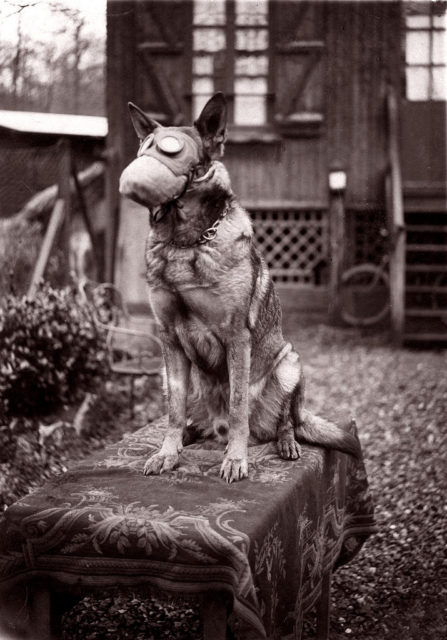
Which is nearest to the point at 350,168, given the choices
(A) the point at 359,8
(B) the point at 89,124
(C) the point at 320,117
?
(C) the point at 320,117

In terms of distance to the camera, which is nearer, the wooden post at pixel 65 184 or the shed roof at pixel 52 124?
the shed roof at pixel 52 124

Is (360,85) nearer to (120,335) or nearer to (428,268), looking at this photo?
(428,268)

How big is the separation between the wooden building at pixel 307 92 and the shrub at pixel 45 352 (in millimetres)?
4926

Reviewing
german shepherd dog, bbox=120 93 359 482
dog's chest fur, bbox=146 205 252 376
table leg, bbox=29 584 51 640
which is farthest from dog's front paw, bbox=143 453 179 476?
table leg, bbox=29 584 51 640

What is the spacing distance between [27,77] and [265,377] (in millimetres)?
4320

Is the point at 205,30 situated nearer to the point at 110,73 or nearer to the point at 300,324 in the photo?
the point at 110,73

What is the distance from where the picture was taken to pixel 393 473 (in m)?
5.45

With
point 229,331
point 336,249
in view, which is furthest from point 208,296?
point 336,249

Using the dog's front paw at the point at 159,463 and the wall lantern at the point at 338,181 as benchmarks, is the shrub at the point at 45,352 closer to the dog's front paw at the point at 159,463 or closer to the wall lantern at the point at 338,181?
the dog's front paw at the point at 159,463

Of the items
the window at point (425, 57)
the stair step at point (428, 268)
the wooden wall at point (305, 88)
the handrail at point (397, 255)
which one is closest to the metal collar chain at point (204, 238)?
the handrail at point (397, 255)

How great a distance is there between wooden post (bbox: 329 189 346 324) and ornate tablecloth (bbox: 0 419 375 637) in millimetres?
7791

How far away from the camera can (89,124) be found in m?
7.79

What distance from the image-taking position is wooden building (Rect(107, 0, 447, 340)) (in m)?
10.8

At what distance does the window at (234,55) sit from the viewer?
35.4ft
